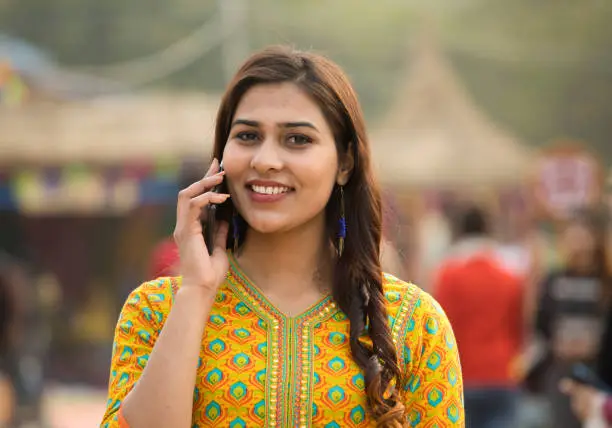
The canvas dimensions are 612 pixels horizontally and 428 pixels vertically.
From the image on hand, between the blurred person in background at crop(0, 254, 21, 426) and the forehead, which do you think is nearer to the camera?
the forehead

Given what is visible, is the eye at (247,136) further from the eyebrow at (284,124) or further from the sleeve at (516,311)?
the sleeve at (516,311)

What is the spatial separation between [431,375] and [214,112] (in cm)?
923

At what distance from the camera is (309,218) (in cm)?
250

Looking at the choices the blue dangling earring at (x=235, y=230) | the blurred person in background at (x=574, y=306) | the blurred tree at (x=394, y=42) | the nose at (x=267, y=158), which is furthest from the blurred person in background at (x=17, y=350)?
the nose at (x=267, y=158)

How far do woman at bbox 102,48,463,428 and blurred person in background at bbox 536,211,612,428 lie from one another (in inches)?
164

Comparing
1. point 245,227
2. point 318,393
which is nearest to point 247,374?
point 318,393

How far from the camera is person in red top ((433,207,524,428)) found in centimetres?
667

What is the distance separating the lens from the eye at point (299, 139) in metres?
2.44

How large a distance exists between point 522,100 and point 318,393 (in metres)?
10.5

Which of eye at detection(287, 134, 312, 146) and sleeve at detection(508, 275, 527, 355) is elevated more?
eye at detection(287, 134, 312, 146)

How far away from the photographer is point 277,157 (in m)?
2.40

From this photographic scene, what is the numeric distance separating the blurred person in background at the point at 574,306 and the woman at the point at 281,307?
415 centimetres

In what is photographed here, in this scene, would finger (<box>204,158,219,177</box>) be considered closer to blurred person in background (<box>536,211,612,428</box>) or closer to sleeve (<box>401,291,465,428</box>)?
sleeve (<box>401,291,465,428</box>)

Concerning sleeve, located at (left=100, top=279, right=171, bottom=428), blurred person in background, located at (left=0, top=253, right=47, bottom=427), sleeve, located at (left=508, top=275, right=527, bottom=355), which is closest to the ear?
sleeve, located at (left=100, top=279, right=171, bottom=428)
